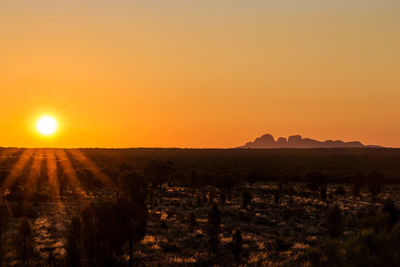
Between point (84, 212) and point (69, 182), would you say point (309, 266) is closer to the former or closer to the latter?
point (84, 212)

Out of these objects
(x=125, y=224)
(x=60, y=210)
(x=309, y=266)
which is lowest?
(x=60, y=210)

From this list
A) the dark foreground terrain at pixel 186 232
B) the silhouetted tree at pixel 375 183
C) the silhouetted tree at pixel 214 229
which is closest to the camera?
the dark foreground terrain at pixel 186 232

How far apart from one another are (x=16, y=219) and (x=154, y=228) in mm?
18204

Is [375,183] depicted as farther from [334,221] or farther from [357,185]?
[334,221]

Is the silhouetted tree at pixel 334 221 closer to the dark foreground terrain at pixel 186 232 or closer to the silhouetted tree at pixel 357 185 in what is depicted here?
the dark foreground terrain at pixel 186 232

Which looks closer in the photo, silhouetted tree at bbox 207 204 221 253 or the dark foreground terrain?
the dark foreground terrain

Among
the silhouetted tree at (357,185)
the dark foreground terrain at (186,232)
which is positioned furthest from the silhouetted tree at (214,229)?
the silhouetted tree at (357,185)

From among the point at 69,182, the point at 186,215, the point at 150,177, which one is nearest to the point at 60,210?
the point at 186,215

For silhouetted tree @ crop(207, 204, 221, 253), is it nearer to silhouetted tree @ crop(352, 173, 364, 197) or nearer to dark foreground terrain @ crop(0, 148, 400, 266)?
dark foreground terrain @ crop(0, 148, 400, 266)

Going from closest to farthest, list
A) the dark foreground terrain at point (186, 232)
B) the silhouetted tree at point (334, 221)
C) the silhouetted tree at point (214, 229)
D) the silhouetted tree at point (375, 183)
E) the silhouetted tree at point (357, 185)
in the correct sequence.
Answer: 1. the dark foreground terrain at point (186, 232)
2. the silhouetted tree at point (214, 229)
3. the silhouetted tree at point (334, 221)
4. the silhouetted tree at point (375, 183)
5. the silhouetted tree at point (357, 185)

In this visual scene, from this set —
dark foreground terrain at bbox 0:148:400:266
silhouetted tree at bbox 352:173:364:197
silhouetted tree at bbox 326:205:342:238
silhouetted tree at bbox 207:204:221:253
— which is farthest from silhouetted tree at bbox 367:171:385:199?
silhouetted tree at bbox 207:204:221:253

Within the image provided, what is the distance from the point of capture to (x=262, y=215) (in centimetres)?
4638

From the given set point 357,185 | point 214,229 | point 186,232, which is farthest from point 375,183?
point 214,229

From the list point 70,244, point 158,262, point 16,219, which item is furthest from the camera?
point 16,219
